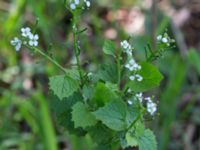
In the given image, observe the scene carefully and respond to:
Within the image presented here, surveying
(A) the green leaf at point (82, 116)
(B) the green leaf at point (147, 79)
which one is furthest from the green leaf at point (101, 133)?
(B) the green leaf at point (147, 79)

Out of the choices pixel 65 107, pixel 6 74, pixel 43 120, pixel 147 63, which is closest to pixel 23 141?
pixel 43 120

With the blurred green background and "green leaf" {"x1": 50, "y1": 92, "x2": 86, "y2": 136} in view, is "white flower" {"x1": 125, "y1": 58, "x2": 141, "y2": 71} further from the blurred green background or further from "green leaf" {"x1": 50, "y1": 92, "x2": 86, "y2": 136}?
the blurred green background

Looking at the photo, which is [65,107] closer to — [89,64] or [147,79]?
[147,79]

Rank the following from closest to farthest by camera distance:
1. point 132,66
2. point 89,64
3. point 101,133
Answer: point 132,66, point 101,133, point 89,64

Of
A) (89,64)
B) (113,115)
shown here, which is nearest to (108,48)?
(113,115)

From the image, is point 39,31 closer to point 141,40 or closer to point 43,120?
point 141,40

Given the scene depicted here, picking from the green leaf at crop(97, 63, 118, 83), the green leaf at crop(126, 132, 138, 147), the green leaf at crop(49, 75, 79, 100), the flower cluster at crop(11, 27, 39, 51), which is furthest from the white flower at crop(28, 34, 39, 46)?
the green leaf at crop(126, 132, 138, 147)
